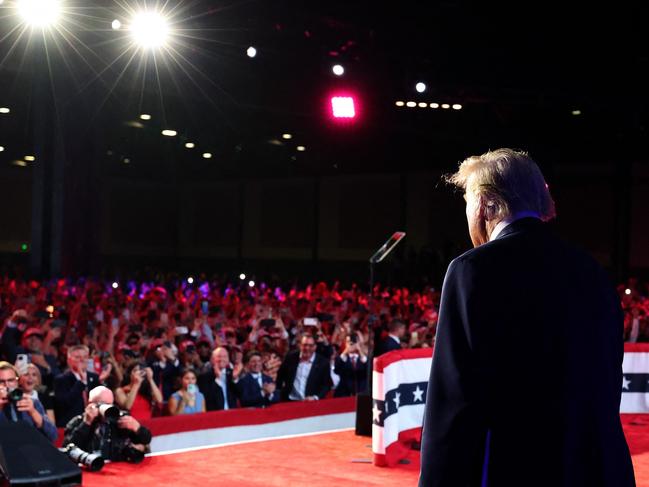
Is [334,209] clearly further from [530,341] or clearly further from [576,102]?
[530,341]

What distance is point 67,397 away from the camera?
9.07 m

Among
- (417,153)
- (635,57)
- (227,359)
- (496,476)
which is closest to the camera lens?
(496,476)

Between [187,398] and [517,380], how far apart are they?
8077mm

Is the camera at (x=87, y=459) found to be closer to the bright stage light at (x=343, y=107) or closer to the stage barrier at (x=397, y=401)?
the stage barrier at (x=397, y=401)

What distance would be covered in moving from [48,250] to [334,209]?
882 inches

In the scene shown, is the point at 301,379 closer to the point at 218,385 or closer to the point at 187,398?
the point at 218,385

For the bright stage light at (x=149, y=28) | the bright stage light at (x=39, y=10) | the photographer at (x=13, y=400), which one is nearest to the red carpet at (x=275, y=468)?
the photographer at (x=13, y=400)

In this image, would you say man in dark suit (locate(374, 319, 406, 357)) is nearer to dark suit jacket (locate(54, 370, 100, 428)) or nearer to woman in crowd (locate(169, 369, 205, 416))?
woman in crowd (locate(169, 369, 205, 416))

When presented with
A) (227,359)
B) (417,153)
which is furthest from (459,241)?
(227,359)

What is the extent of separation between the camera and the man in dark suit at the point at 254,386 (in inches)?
424

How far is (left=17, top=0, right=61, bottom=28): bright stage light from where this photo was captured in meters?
15.8

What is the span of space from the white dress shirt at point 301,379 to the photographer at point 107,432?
10.8 feet

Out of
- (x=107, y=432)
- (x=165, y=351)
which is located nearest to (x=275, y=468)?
(x=107, y=432)

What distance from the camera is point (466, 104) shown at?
21812 millimetres
